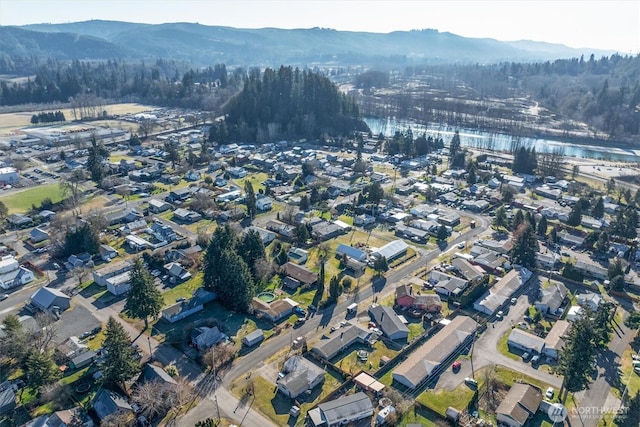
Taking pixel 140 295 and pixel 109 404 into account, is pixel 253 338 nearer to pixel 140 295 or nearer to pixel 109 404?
pixel 140 295

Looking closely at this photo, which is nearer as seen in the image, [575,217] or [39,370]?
[39,370]

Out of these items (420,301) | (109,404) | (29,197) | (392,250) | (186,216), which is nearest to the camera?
(109,404)

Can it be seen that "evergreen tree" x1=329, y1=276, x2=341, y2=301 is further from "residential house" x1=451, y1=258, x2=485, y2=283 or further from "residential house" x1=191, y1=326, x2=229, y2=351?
"residential house" x1=451, y1=258, x2=485, y2=283

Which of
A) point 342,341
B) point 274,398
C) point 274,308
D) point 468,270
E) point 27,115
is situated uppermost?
point 27,115

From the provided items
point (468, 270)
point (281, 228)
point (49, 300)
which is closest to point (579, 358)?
point (468, 270)

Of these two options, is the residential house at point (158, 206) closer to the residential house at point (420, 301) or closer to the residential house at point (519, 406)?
the residential house at point (420, 301)

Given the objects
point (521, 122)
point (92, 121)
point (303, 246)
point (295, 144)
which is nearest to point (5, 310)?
point (303, 246)
